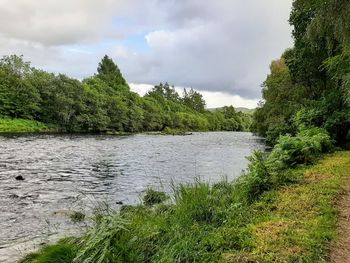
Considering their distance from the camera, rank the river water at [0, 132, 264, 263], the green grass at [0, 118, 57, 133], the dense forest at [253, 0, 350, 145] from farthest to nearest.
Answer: the green grass at [0, 118, 57, 133], the dense forest at [253, 0, 350, 145], the river water at [0, 132, 264, 263]

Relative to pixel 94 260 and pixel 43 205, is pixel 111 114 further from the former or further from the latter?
pixel 94 260

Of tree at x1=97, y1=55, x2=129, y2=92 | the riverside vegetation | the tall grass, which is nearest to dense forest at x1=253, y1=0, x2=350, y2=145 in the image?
the riverside vegetation

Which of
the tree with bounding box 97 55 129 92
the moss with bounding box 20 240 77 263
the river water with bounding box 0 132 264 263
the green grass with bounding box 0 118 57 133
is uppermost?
the tree with bounding box 97 55 129 92

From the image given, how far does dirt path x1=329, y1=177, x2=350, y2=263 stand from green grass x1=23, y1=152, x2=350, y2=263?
0.47 feet

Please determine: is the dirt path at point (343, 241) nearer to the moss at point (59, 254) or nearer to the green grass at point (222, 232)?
the green grass at point (222, 232)

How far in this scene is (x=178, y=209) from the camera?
27.9 feet

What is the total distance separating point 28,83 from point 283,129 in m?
60.0

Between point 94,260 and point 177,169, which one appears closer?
point 94,260

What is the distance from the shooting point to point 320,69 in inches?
974

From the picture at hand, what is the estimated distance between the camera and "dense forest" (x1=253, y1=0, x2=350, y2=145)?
13297mm

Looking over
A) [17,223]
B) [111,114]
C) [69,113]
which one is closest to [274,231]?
[17,223]

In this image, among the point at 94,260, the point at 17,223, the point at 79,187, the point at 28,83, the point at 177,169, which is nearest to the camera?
the point at 94,260

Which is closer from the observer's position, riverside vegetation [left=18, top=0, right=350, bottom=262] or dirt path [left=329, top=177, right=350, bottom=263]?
dirt path [left=329, top=177, right=350, bottom=263]

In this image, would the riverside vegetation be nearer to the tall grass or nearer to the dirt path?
the tall grass
